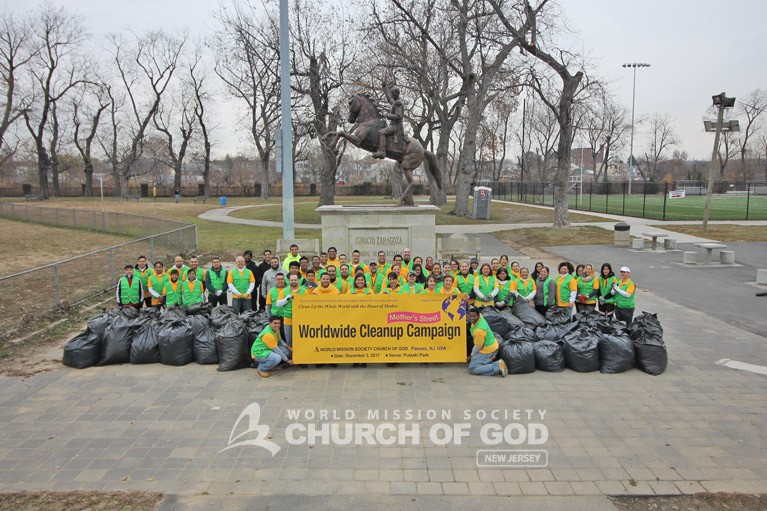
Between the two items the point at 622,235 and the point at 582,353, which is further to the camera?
the point at 622,235

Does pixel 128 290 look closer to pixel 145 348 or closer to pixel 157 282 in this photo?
pixel 157 282

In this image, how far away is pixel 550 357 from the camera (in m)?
7.93

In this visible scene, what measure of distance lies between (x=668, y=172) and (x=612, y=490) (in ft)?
395

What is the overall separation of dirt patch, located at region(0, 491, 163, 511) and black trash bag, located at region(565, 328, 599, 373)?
19.0ft

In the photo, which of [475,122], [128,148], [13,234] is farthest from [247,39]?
[128,148]

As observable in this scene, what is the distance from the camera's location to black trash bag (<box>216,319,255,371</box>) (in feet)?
26.3

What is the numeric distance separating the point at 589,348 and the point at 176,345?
623 cm

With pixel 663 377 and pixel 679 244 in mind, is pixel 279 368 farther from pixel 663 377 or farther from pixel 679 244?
pixel 679 244

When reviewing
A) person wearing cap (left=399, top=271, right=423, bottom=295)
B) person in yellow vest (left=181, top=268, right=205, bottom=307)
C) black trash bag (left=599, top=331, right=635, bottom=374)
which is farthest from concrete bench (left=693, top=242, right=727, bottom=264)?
person in yellow vest (left=181, top=268, right=205, bottom=307)

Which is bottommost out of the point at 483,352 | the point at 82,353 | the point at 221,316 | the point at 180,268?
the point at 82,353

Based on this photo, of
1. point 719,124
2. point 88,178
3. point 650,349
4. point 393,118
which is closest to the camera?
point 650,349

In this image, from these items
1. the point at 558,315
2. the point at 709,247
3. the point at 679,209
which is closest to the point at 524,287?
the point at 558,315

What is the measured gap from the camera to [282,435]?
598cm

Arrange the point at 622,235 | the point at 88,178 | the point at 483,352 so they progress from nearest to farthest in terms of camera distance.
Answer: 1. the point at 483,352
2. the point at 622,235
3. the point at 88,178
